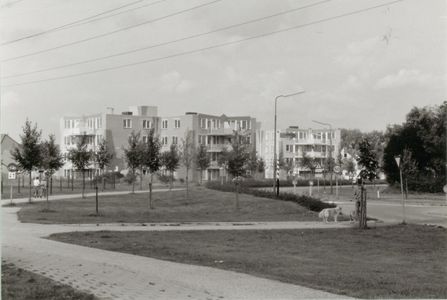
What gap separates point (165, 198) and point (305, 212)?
56.4 feet

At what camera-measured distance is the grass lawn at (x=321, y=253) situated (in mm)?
10664

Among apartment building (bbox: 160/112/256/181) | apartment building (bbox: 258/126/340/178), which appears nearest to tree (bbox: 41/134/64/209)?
apartment building (bbox: 160/112/256/181)

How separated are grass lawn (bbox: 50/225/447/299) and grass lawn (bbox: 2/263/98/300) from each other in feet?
13.4

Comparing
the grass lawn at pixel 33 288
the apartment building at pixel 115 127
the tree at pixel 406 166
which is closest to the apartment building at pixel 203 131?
the apartment building at pixel 115 127

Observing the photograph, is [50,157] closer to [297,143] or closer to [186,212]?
[186,212]

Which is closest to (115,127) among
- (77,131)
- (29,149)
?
(77,131)

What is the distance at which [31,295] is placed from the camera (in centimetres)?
826

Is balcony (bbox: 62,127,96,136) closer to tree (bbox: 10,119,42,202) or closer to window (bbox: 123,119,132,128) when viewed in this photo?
window (bbox: 123,119,132,128)

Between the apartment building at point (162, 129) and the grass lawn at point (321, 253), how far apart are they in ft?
233

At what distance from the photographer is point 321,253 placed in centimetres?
1620

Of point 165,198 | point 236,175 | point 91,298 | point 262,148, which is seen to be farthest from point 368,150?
point 262,148

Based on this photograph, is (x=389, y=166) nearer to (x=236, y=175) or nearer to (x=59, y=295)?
(x=236, y=175)

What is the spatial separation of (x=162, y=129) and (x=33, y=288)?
294 feet

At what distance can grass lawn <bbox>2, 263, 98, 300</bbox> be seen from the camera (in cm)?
821
